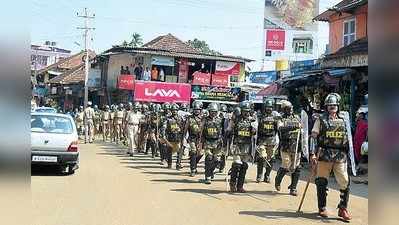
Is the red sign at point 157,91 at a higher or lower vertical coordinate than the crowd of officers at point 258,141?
higher

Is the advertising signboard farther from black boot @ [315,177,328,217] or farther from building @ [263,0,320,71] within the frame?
black boot @ [315,177,328,217]

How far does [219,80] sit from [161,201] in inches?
1132

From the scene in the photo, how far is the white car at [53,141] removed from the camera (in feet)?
40.3

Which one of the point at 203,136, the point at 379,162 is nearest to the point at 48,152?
the point at 203,136

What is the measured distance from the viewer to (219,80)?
38125mm

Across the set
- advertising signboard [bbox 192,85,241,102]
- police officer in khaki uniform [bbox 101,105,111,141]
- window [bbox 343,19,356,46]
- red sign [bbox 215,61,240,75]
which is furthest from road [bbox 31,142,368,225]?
red sign [bbox 215,61,240,75]

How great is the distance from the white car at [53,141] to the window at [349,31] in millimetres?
14680

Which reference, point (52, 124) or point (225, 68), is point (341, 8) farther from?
point (225, 68)

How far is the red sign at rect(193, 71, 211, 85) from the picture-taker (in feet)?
120

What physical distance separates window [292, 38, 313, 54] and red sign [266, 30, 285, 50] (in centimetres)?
65

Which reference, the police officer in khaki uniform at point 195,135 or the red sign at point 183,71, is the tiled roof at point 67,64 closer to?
the red sign at point 183,71

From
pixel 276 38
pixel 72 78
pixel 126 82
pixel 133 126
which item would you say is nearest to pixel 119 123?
pixel 133 126

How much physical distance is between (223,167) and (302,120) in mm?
3384

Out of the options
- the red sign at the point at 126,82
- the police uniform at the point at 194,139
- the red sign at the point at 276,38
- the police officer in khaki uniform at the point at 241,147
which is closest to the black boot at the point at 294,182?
the police officer in khaki uniform at the point at 241,147
